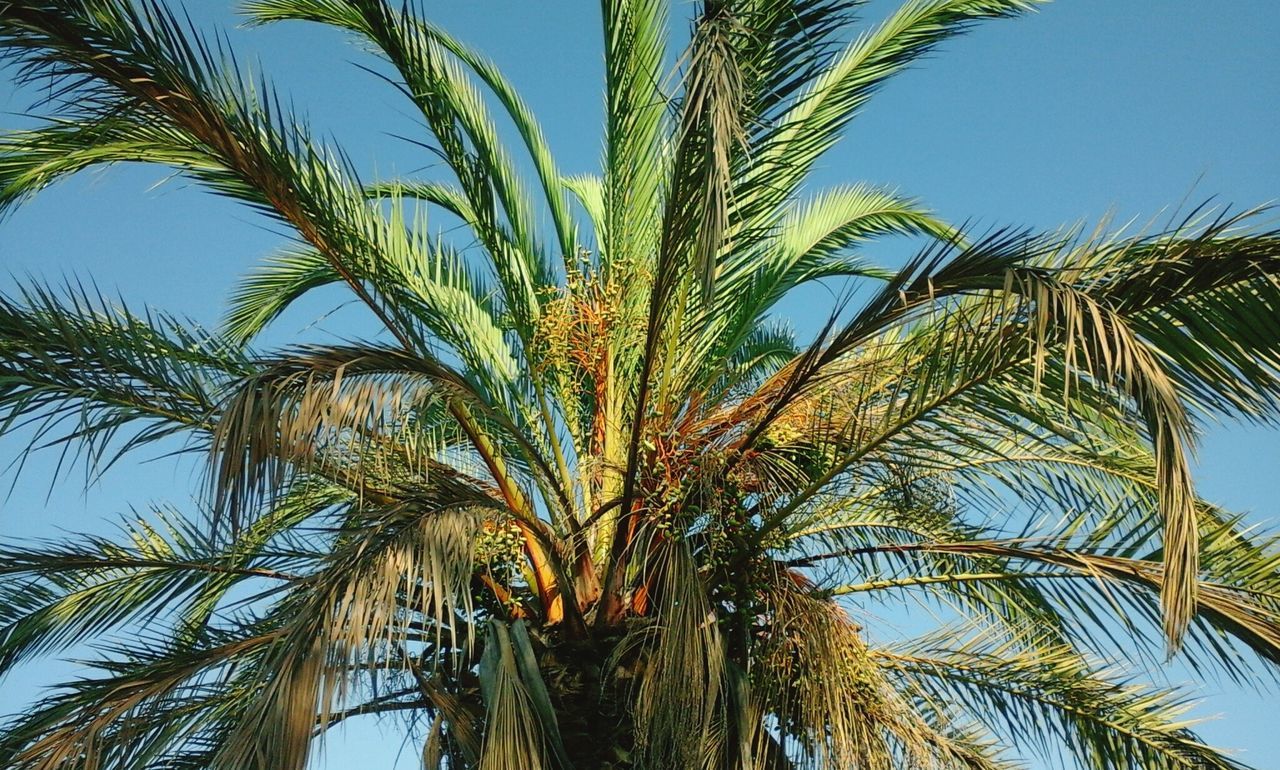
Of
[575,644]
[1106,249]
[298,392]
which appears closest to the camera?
[298,392]

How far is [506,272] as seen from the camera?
7.72 meters

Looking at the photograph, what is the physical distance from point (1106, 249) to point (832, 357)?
1201mm

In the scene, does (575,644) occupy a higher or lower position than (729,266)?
lower

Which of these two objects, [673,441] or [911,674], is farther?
[911,674]

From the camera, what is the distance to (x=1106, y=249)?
19.3 ft

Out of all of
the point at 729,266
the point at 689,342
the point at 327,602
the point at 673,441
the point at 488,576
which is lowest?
the point at 327,602

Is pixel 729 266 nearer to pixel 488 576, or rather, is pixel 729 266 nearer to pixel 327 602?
pixel 488 576

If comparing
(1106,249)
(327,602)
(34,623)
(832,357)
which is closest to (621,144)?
(832,357)

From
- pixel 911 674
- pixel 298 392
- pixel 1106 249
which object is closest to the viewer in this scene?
pixel 298 392

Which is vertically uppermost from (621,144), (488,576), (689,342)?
(621,144)

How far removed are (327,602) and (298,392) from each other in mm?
798

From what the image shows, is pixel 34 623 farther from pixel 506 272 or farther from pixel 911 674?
pixel 911 674

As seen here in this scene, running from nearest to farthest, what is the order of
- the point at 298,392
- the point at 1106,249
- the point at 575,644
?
the point at 298,392 → the point at 1106,249 → the point at 575,644

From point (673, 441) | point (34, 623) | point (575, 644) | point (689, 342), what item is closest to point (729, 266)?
point (689, 342)
